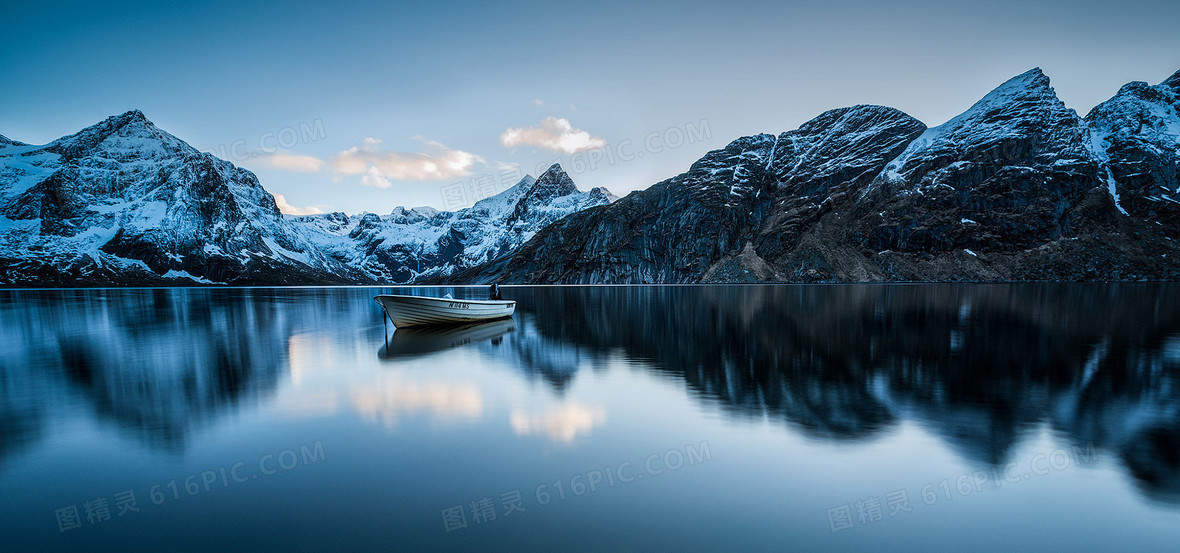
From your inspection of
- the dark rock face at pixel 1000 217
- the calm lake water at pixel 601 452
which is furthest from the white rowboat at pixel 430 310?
the dark rock face at pixel 1000 217

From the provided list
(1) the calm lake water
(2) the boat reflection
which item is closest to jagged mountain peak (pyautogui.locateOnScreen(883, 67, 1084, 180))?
(1) the calm lake water

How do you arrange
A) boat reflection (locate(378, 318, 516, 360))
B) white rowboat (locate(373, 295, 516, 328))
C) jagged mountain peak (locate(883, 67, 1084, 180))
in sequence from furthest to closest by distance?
jagged mountain peak (locate(883, 67, 1084, 180)) < white rowboat (locate(373, 295, 516, 328)) < boat reflection (locate(378, 318, 516, 360))

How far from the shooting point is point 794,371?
20.3 m

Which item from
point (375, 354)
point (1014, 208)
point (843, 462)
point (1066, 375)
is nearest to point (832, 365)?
point (1066, 375)

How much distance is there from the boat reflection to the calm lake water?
2892mm

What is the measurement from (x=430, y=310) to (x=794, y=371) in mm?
28562

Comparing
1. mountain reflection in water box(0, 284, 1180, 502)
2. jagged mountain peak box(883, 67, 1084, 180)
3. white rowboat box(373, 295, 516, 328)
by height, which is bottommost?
mountain reflection in water box(0, 284, 1180, 502)

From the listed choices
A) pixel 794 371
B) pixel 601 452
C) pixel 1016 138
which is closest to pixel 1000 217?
pixel 1016 138

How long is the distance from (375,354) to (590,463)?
20276mm

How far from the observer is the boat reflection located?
27892 mm

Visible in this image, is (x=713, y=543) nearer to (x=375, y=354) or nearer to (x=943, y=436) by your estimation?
(x=943, y=436)

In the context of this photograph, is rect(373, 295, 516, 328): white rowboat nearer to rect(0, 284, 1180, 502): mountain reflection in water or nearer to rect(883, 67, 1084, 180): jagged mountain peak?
rect(0, 284, 1180, 502): mountain reflection in water

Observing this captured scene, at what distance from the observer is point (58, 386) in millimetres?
19594

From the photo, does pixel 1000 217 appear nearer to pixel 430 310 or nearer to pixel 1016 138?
pixel 1016 138
